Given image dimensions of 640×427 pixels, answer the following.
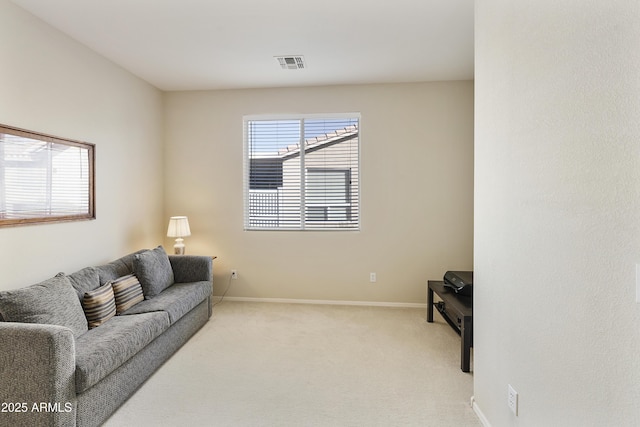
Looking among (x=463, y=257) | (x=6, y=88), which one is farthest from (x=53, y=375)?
(x=463, y=257)

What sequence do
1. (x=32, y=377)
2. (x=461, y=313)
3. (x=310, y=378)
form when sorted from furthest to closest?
(x=461, y=313)
(x=310, y=378)
(x=32, y=377)

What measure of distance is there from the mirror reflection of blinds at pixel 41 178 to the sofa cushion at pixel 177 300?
1075mm

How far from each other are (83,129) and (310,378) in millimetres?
3041

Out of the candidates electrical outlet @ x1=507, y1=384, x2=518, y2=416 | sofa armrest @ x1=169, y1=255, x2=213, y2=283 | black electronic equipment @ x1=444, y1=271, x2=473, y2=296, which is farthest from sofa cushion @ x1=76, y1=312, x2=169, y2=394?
black electronic equipment @ x1=444, y1=271, x2=473, y2=296

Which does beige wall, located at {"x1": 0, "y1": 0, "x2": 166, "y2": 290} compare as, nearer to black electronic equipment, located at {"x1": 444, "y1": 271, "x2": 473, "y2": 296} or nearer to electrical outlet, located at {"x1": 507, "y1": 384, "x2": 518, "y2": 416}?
electrical outlet, located at {"x1": 507, "y1": 384, "x2": 518, "y2": 416}

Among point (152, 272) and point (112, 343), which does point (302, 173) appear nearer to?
point (152, 272)

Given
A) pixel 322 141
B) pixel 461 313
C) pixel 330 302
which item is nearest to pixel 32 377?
pixel 461 313

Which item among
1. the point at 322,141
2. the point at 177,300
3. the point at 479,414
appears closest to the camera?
the point at 479,414

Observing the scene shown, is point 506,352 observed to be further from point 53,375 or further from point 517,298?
point 53,375

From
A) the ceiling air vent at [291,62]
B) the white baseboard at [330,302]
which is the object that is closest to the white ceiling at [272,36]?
the ceiling air vent at [291,62]

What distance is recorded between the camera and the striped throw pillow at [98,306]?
2494 mm

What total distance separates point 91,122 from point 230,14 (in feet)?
5.84

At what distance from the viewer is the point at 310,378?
2504 millimetres

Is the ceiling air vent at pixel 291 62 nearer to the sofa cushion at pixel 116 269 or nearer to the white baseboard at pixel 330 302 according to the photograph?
the sofa cushion at pixel 116 269
